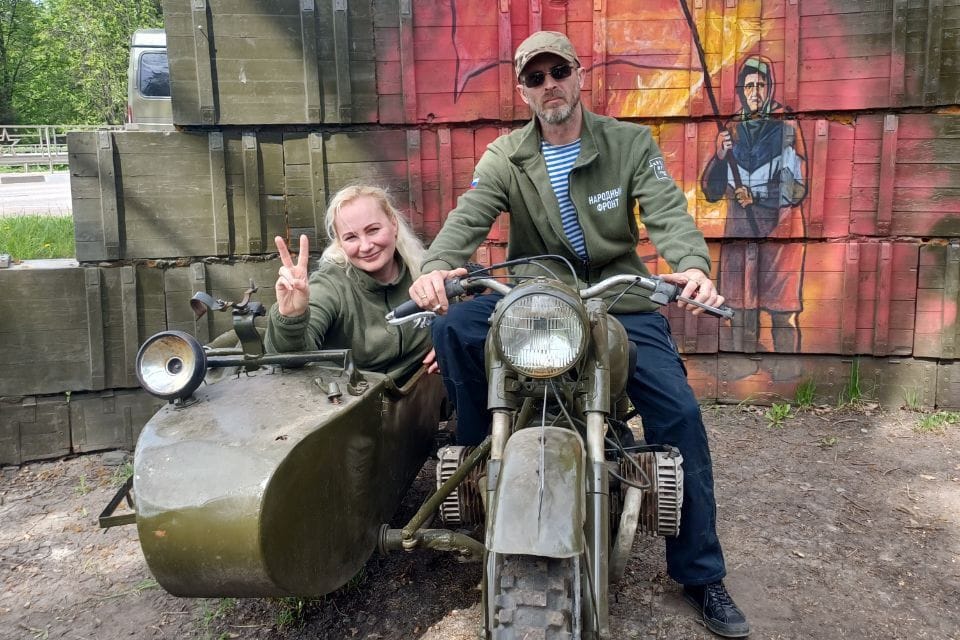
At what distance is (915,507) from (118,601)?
3785mm

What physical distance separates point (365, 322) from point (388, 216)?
1.63 ft

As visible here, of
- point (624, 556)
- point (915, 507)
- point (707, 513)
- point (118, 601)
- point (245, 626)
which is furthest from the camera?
point (915, 507)

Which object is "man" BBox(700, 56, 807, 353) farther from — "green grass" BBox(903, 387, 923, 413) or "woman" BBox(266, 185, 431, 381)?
"woman" BBox(266, 185, 431, 381)

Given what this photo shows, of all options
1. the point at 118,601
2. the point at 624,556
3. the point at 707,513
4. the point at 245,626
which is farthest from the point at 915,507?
the point at 118,601

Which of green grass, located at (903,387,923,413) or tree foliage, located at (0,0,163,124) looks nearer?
green grass, located at (903,387,923,413)

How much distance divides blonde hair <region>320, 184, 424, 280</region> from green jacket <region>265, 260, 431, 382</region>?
4 cm

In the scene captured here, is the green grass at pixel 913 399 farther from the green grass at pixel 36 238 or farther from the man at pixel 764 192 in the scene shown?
the green grass at pixel 36 238

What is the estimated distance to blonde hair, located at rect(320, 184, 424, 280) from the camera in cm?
342

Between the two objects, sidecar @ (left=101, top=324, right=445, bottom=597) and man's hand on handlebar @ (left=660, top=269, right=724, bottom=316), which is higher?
man's hand on handlebar @ (left=660, top=269, right=724, bottom=316)

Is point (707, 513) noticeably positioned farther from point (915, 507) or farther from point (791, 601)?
point (915, 507)

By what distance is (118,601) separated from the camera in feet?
10.6

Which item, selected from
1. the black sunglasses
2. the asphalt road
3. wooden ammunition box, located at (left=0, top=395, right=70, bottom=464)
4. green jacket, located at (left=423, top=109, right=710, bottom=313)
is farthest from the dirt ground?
the asphalt road

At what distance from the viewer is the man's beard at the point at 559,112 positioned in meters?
3.01

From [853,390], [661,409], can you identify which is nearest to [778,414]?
[853,390]
